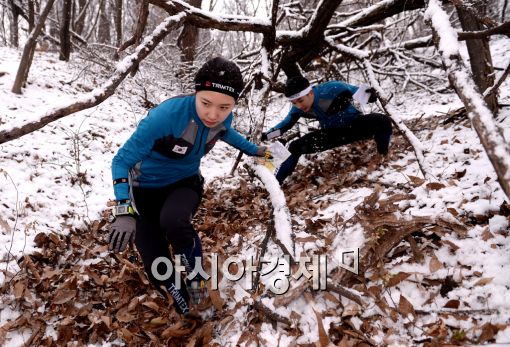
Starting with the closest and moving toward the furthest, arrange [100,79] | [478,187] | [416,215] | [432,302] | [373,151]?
[432,302], [416,215], [478,187], [373,151], [100,79]

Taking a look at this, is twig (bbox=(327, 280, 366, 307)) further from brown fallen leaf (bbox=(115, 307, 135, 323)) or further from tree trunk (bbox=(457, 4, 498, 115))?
tree trunk (bbox=(457, 4, 498, 115))

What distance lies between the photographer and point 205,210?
4.13 meters

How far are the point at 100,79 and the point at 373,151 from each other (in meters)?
6.91

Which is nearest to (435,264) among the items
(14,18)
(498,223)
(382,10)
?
(498,223)

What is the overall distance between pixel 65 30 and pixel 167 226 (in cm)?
846

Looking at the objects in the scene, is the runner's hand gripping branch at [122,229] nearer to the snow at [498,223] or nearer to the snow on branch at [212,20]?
the snow on branch at [212,20]

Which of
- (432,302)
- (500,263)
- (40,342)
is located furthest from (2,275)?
(500,263)

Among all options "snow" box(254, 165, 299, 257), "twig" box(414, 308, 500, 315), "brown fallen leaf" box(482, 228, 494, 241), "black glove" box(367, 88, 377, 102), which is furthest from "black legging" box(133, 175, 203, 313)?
"black glove" box(367, 88, 377, 102)

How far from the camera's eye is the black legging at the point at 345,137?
4277 millimetres

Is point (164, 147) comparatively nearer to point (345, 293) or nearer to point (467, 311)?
point (345, 293)

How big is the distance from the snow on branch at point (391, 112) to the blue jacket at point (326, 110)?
0.35 metres

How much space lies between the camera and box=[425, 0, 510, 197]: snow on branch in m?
1.22

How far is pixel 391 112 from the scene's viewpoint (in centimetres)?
374

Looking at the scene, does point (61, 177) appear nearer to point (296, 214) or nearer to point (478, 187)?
point (296, 214)
